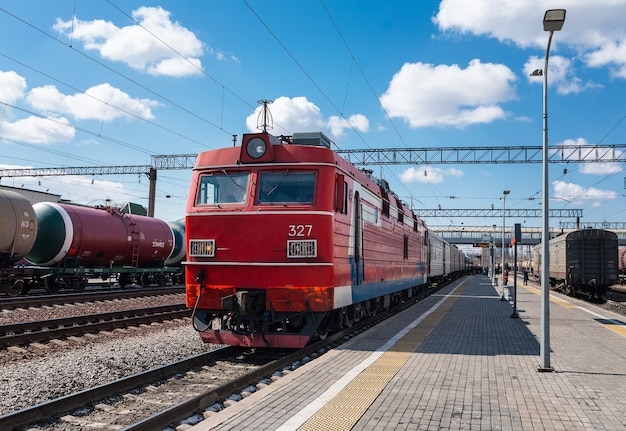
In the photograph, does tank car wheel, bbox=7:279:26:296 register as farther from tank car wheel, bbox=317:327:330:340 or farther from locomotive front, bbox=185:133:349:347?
tank car wheel, bbox=317:327:330:340

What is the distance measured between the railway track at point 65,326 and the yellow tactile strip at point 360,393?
636 centimetres

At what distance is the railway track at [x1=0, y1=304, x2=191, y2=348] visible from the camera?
32.9 feet

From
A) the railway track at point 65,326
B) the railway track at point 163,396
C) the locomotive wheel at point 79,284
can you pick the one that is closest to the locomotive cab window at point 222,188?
the railway track at point 163,396

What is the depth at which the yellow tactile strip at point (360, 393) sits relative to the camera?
17.0 feet

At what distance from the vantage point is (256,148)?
9.44 meters

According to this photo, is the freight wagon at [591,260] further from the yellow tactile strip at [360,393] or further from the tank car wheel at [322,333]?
the tank car wheel at [322,333]

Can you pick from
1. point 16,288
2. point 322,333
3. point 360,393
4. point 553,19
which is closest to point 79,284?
point 16,288

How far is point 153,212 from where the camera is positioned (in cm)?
4141

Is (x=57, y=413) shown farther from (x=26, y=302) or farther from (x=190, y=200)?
(x=26, y=302)

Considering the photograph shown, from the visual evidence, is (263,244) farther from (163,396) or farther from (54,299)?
(54,299)

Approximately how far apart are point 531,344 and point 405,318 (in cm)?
433

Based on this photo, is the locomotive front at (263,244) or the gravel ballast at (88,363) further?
the locomotive front at (263,244)

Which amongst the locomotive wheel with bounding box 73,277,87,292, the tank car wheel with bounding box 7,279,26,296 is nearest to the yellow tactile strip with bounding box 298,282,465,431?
the tank car wheel with bounding box 7,279,26,296

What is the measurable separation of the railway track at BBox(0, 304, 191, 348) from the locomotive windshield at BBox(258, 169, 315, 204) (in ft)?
16.8
